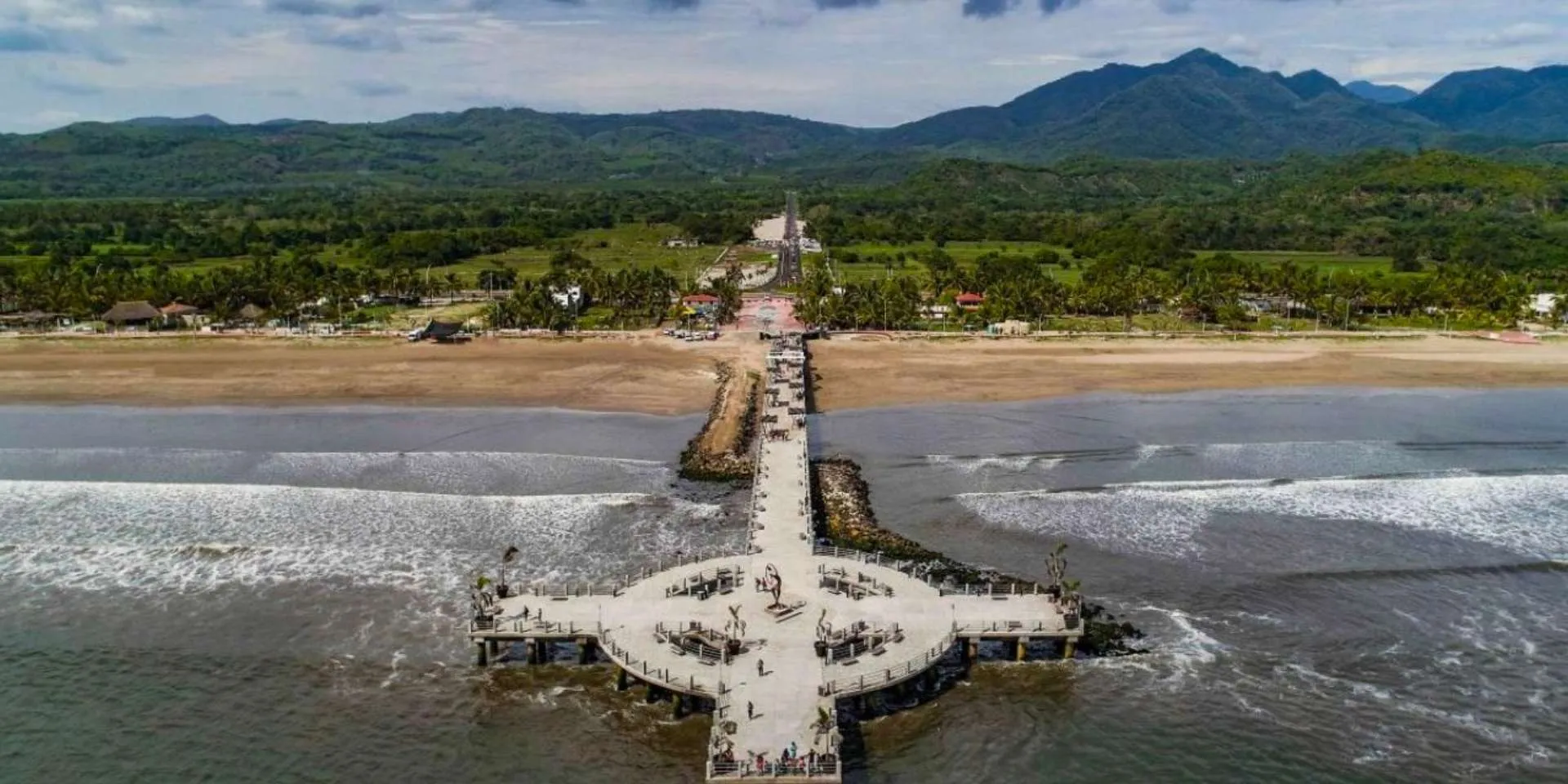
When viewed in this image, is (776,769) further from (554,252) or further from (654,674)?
(554,252)

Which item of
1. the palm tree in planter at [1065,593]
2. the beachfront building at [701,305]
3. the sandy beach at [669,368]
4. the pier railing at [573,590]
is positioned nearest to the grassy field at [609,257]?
the beachfront building at [701,305]

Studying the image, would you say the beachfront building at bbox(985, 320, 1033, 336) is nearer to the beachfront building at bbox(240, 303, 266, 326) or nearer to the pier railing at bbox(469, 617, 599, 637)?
the beachfront building at bbox(240, 303, 266, 326)

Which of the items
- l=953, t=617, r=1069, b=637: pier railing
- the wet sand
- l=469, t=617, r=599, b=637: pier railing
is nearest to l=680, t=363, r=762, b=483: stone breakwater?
the wet sand

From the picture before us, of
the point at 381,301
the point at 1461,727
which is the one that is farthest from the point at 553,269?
the point at 1461,727

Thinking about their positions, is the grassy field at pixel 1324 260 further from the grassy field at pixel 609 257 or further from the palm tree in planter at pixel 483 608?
the palm tree in planter at pixel 483 608

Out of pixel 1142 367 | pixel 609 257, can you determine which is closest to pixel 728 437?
pixel 1142 367
